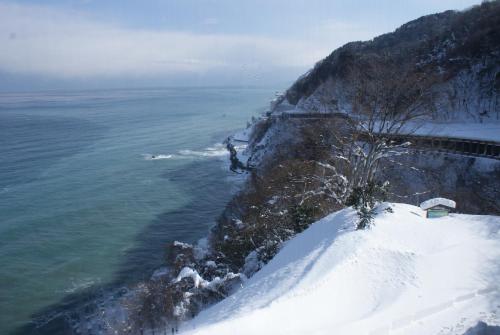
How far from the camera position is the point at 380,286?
7676mm

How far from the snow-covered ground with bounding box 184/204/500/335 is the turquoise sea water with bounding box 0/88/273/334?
1368cm

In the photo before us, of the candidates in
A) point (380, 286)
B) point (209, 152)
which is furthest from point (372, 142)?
point (209, 152)

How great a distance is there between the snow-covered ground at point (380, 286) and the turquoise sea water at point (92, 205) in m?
13.7

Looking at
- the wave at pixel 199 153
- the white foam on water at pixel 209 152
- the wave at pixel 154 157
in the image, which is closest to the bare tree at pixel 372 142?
the wave at pixel 199 153

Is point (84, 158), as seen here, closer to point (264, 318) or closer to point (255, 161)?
point (255, 161)

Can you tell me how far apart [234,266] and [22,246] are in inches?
643

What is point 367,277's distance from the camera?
26.1 ft


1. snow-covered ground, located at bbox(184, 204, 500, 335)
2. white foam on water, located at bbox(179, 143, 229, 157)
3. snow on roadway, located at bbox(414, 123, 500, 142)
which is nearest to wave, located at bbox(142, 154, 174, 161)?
white foam on water, located at bbox(179, 143, 229, 157)

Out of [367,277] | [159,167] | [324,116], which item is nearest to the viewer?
[367,277]

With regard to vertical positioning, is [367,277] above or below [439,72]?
below

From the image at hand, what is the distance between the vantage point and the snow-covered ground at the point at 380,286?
21.6ft

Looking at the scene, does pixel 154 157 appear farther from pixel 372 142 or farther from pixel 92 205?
pixel 372 142

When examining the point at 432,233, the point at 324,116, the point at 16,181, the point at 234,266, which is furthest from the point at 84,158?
the point at 432,233

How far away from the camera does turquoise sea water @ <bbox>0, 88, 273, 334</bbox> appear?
66.3 ft
